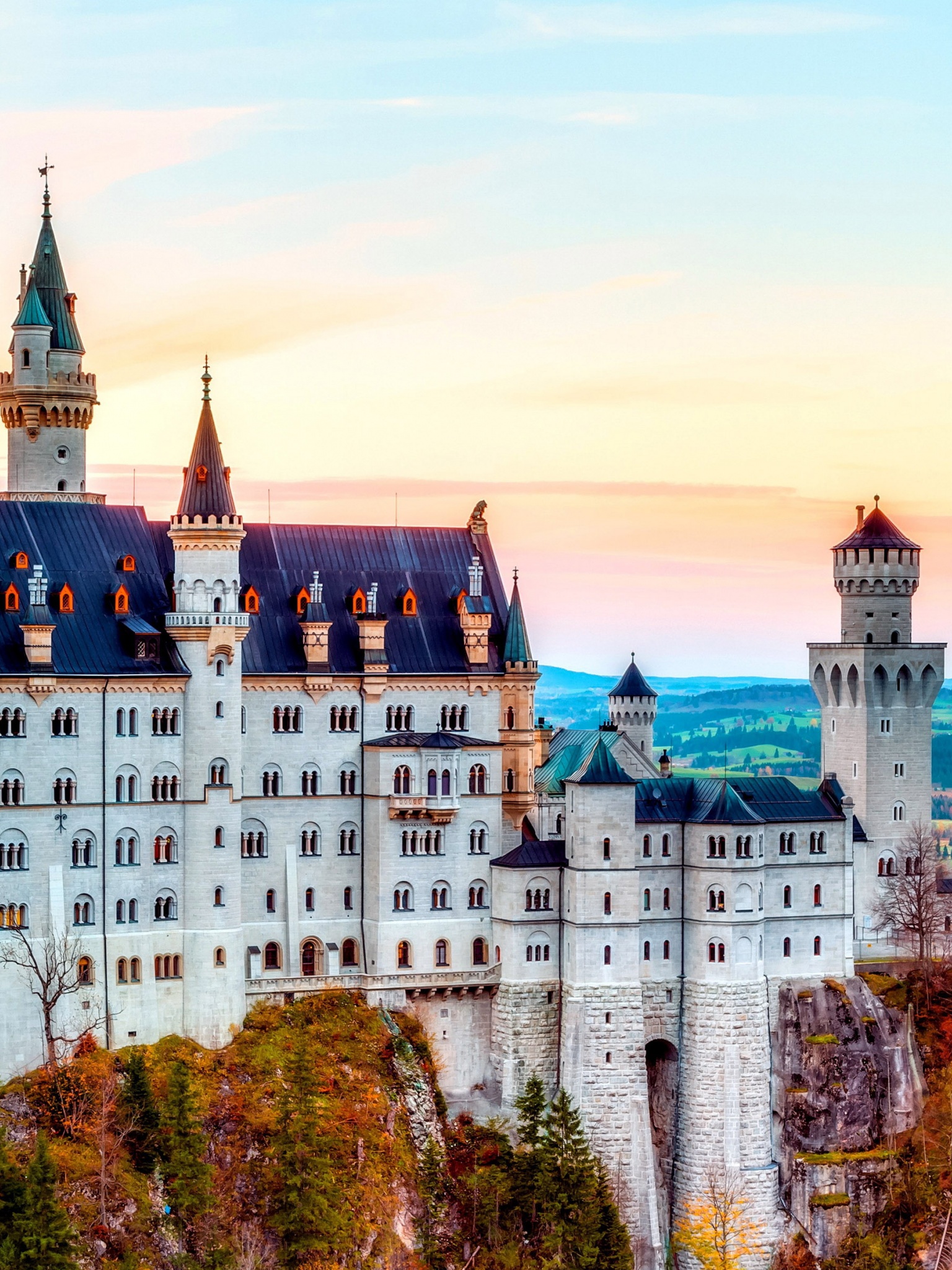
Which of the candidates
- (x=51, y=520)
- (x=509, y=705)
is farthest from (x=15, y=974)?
(x=509, y=705)

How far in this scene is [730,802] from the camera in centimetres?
12462

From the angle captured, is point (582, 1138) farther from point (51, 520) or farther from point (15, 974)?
point (51, 520)

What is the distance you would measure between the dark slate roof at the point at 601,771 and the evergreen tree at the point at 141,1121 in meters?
28.1

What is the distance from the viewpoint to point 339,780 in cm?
12100

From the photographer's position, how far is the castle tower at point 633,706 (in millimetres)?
162000

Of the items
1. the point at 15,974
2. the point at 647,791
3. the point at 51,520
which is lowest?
the point at 15,974

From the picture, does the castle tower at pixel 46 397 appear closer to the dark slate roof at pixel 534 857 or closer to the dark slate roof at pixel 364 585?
the dark slate roof at pixel 364 585


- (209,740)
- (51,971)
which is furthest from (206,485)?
(51,971)

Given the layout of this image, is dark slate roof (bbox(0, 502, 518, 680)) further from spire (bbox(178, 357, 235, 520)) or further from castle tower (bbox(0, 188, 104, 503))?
castle tower (bbox(0, 188, 104, 503))

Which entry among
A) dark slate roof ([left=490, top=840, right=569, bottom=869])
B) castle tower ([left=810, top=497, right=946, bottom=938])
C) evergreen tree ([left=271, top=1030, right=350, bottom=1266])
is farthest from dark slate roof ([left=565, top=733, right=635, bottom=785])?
evergreen tree ([left=271, top=1030, right=350, bottom=1266])

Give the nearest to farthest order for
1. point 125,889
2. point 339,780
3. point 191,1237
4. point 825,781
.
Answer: point 191,1237 < point 125,889 < point 339,780 < point 825,781

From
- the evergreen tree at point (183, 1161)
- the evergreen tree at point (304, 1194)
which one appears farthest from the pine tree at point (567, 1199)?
the evergreen tree at point (183, 1161)

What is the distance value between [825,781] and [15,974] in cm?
4758

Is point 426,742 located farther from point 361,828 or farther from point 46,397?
point 46,397
